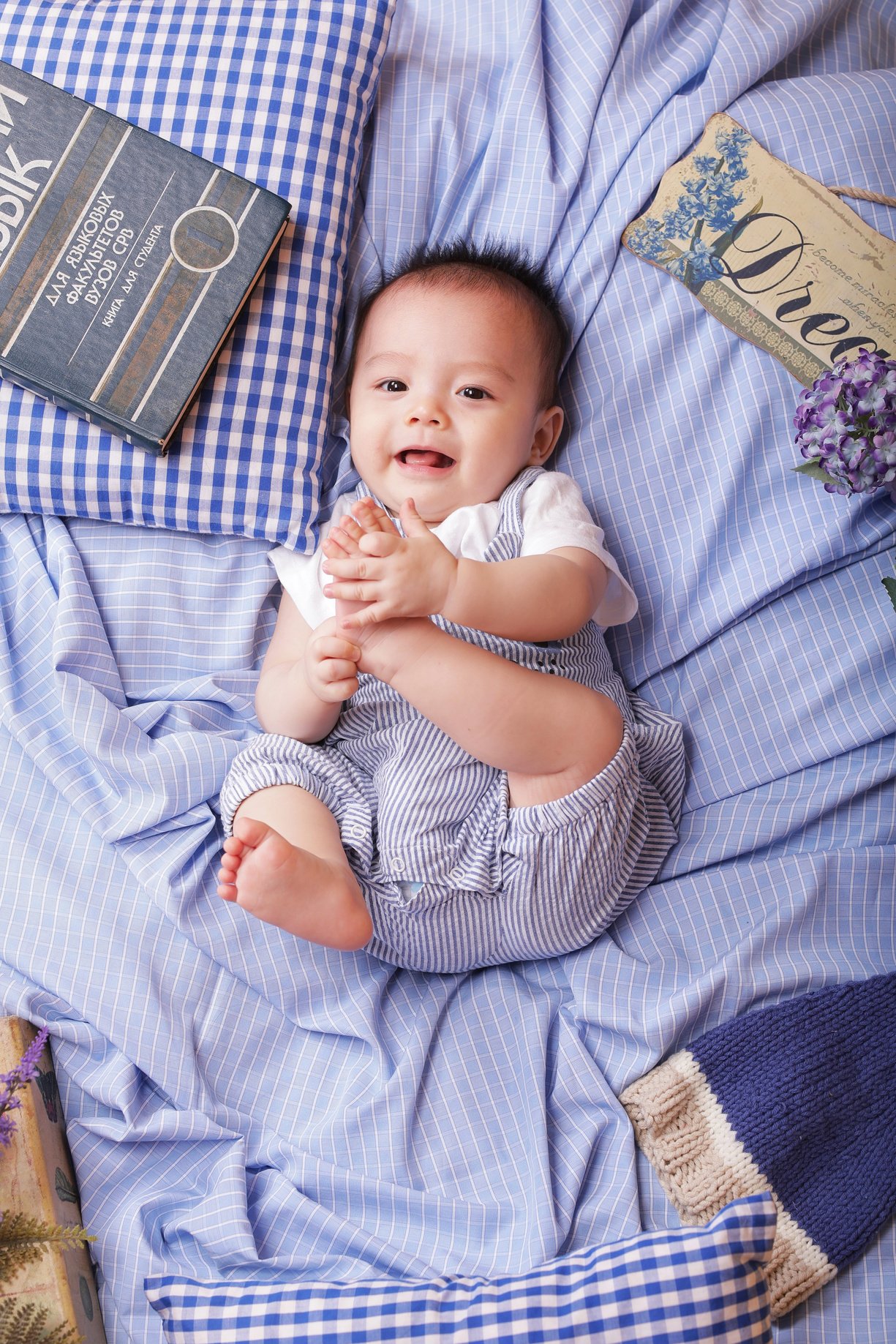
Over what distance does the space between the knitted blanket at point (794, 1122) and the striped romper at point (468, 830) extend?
0.70ft

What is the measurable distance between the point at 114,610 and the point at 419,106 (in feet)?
2.82

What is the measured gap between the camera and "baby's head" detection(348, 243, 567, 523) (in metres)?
1.37

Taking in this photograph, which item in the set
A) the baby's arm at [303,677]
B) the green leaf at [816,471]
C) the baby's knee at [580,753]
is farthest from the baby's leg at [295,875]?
the green leaf at [816,471]

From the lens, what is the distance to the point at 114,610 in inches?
57.3

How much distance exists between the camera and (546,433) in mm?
1494

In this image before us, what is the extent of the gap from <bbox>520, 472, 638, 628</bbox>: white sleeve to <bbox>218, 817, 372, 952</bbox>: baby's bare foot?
19.1 inches

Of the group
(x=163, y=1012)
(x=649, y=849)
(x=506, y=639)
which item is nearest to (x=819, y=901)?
(x=649, y=849)

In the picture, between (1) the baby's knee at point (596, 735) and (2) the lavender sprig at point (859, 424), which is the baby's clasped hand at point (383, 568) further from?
(2) the lavender sprig at point (859, 424)

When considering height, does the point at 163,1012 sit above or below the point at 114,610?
below

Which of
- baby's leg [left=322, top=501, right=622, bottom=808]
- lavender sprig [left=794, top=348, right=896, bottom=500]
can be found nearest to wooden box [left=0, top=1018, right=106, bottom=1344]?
baby's leg [left=322, top=501, right=622, bottom=808]

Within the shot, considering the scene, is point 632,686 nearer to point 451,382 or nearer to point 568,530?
point 568,530

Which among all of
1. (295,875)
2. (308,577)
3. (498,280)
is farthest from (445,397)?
(295,875)

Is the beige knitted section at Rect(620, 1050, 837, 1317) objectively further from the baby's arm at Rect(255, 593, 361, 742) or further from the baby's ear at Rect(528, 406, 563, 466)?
the baby's ear at Rect(528, 406, 563, 466)

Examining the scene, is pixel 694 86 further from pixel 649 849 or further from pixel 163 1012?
pixel 163 1012
